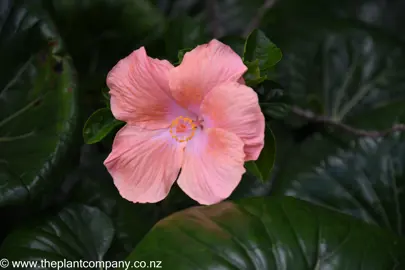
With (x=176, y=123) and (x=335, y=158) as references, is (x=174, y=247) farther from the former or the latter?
(x=335, y=158)

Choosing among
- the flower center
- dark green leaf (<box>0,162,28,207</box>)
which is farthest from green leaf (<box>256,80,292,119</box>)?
dark green leaf (<box>0,162,28,207</box>)

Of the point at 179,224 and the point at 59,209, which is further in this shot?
the point at 59,209

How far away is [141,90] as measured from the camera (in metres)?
0.55

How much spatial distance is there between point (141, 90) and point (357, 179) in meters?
0.43

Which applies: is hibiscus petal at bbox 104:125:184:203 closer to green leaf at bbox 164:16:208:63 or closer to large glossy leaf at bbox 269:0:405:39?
green leaf at bbox 164:16:208:63

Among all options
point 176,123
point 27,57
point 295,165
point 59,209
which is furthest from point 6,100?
point 295,165

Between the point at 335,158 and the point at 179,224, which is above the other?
the point at 179,224

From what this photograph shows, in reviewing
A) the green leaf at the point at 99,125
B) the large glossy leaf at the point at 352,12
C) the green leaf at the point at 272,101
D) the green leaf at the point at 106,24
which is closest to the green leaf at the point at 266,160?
the green leaf at the point at 272,101

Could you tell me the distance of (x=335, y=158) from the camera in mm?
834

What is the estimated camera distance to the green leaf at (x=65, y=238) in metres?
0.65

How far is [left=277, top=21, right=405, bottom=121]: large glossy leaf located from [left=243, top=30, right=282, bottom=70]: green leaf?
36 centimetres

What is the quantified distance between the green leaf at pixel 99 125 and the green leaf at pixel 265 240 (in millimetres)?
131

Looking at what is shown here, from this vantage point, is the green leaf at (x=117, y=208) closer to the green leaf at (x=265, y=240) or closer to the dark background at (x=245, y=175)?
the dark background at (x=245, y=175)

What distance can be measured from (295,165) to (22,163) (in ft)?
1.43
